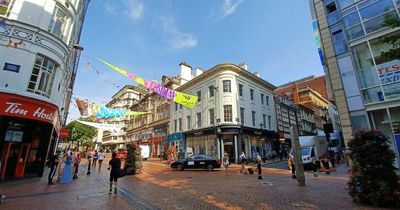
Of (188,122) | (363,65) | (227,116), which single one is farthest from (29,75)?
(188,122)

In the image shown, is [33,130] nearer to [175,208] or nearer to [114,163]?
[114,163]

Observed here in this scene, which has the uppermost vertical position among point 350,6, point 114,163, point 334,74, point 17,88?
point 350,6

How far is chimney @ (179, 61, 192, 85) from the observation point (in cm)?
3778

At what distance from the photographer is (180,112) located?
116 feet

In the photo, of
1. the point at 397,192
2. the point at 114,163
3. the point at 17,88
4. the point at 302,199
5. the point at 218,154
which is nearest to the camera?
the point at 397,192

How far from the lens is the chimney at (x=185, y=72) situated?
37781 millimetres

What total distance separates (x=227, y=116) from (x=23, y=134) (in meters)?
20.2

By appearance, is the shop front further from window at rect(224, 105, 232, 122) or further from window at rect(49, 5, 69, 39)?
window at rect(224, 105, 232, 122)

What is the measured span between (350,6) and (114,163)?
1884 centimetres

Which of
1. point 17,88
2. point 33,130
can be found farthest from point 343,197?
point 33,130

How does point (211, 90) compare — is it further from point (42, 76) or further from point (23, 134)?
point (23, 134)

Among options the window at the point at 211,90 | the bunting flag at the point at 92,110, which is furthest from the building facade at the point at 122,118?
the bunting flag at the point at 92,110

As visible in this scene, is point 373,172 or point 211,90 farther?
point 211,90

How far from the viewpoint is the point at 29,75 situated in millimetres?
12711
